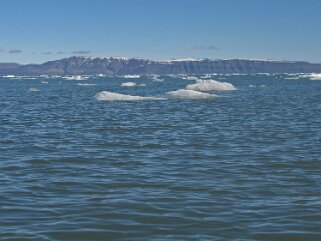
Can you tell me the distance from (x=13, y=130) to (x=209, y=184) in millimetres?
15176

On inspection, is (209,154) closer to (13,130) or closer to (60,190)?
(60,190)

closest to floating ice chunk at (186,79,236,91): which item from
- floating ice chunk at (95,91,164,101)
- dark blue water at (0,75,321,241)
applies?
floating ice chunk at (95,91,164,101)

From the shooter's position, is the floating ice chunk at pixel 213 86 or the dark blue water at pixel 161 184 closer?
the dark blue water at pixel 161 184

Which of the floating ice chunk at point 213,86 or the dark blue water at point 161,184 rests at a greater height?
the floating ice chunk at point 213,86

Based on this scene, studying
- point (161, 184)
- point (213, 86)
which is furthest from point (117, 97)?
point (161, 184)

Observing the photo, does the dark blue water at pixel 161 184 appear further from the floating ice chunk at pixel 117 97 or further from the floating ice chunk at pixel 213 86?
the floating ice chunk at pixel 213 86

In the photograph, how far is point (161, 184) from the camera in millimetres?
13172

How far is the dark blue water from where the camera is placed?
31.1 ft

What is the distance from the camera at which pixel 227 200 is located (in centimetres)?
1144

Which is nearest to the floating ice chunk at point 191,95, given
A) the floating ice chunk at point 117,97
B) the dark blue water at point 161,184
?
the floating ice chunk at point 117,97

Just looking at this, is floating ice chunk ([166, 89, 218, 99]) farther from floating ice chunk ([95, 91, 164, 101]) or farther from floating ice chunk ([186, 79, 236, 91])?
floating ice chunk ([186, 79, 236, 91])

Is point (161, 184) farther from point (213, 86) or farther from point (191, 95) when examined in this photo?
point (213, 86)

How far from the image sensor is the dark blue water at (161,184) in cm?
948

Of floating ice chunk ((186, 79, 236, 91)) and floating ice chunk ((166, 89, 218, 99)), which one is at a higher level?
floating ice chunk ((186, 79, 236, 91))
